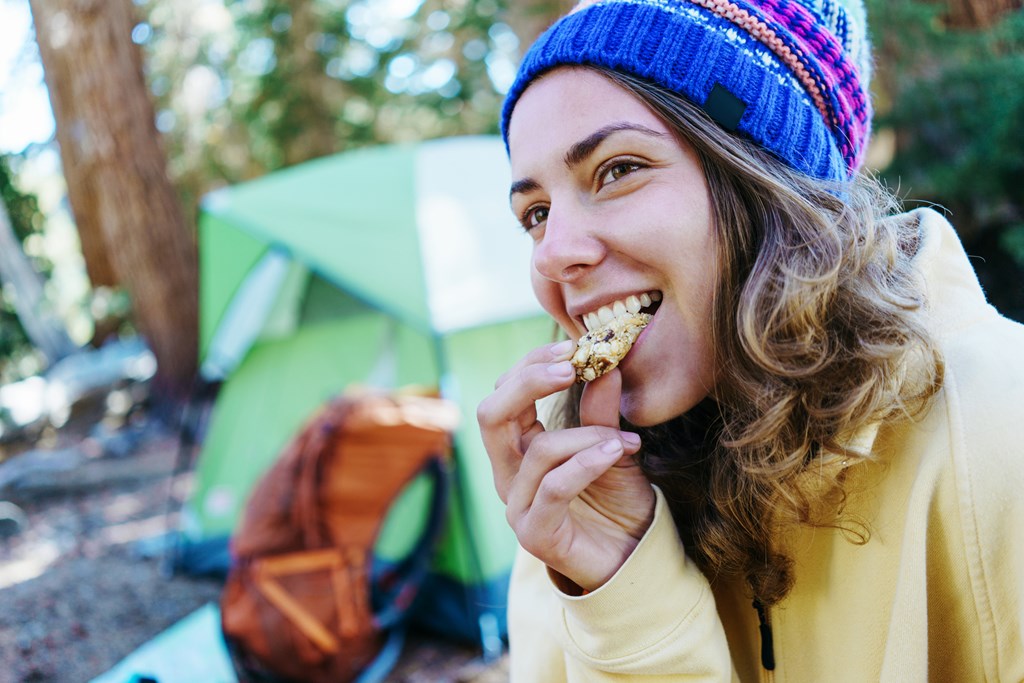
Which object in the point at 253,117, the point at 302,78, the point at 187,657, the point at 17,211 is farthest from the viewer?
the point at 17,211

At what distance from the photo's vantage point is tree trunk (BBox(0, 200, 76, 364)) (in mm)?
10227

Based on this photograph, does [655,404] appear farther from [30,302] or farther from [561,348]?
[30,302]

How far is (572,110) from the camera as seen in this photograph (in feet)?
4.11

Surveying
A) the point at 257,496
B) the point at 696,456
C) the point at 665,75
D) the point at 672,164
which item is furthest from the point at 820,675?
the point at 257,496

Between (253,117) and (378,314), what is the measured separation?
27.4 feet

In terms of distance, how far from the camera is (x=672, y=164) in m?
1.20

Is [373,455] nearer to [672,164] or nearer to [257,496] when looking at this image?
[257,496]

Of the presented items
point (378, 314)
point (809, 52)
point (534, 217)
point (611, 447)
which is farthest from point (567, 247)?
point (378, 314)

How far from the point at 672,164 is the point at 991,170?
2.91 m

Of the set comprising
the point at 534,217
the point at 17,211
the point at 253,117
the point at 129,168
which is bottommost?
the point at 17,211

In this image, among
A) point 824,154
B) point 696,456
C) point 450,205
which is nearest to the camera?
point 824,154

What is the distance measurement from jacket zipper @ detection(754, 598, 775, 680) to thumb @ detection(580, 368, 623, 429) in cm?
42

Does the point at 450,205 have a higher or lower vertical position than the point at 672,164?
lower

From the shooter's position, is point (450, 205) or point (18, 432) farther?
point (18, 432)
